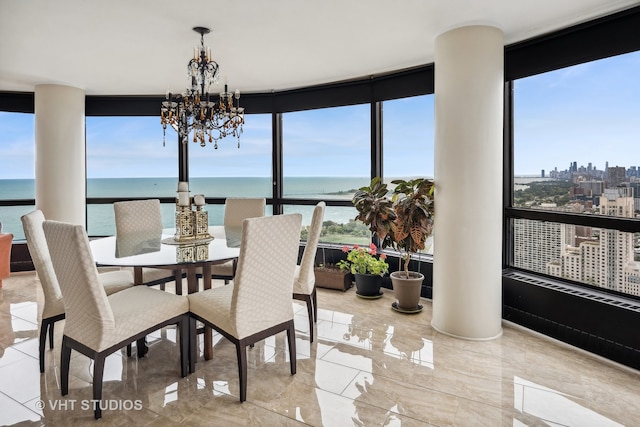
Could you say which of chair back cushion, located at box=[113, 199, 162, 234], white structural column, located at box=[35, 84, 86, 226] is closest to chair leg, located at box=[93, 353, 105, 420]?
chair back cushion, located at box=[113, 199, 162, 234]

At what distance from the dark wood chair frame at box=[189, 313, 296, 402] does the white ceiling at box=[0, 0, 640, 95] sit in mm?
2147

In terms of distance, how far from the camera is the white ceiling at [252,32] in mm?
2664

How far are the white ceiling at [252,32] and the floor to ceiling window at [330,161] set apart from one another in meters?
0.65

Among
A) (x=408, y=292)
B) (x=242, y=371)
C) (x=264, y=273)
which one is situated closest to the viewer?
(x=242, y=371)

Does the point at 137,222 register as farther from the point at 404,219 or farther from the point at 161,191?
the point at 404,219

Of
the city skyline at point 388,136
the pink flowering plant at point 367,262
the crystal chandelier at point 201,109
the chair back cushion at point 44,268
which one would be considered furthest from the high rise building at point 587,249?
the chair back cushion at point 44,268

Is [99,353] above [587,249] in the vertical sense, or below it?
below

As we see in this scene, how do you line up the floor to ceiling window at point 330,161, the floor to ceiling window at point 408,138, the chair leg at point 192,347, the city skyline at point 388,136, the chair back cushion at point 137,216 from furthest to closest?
the floor to ceiling window at point 330,161, the floor to ceiling window at point 408,138, the chair back cushion at point 137,216, the city skyline at point 388,136, the chair leg at point 192,347

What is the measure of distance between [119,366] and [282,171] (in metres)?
3.29

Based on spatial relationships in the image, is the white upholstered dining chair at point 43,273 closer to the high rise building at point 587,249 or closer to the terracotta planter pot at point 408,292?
the terracotta planter pot at point 408,292

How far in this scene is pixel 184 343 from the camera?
2469mm

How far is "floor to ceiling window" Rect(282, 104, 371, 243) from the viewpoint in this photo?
15.8 ft

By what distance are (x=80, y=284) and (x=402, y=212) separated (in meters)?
2.52

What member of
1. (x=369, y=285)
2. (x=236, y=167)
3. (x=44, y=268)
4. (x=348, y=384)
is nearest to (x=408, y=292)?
(x=369, y=285)
